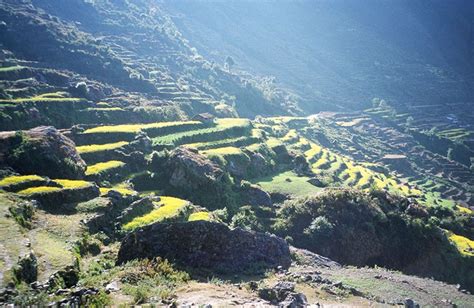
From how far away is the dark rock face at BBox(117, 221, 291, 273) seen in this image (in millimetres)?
24812

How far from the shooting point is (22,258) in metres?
21.2

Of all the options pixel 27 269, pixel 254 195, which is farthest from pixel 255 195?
pixel 27 269

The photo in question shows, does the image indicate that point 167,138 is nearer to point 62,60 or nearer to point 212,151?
point 212,151

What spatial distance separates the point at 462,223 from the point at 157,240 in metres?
55.1

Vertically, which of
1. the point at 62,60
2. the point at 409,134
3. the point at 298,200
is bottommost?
the point at 62,60

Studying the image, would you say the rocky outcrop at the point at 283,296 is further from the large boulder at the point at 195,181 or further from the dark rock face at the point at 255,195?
the dark rock face at the point at 255,195

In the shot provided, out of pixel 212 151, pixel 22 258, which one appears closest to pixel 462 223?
pixel 212 151

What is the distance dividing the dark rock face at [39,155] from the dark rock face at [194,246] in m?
23.3

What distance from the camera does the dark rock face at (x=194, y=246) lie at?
24.8 m

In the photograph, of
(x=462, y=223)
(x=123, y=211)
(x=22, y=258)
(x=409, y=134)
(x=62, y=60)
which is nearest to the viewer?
(x=22, y=258)

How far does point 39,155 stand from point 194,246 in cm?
2761

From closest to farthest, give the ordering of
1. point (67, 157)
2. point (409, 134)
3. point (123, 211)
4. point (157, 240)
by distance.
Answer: point (157, 240), point (123, 211), point (67, 157), point (409, 134)

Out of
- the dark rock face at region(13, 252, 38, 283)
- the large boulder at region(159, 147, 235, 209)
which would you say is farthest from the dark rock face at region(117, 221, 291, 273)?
the large boulder at region(159, 147, 235, 209)

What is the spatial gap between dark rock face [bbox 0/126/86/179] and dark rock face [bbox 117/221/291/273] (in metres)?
23.3
